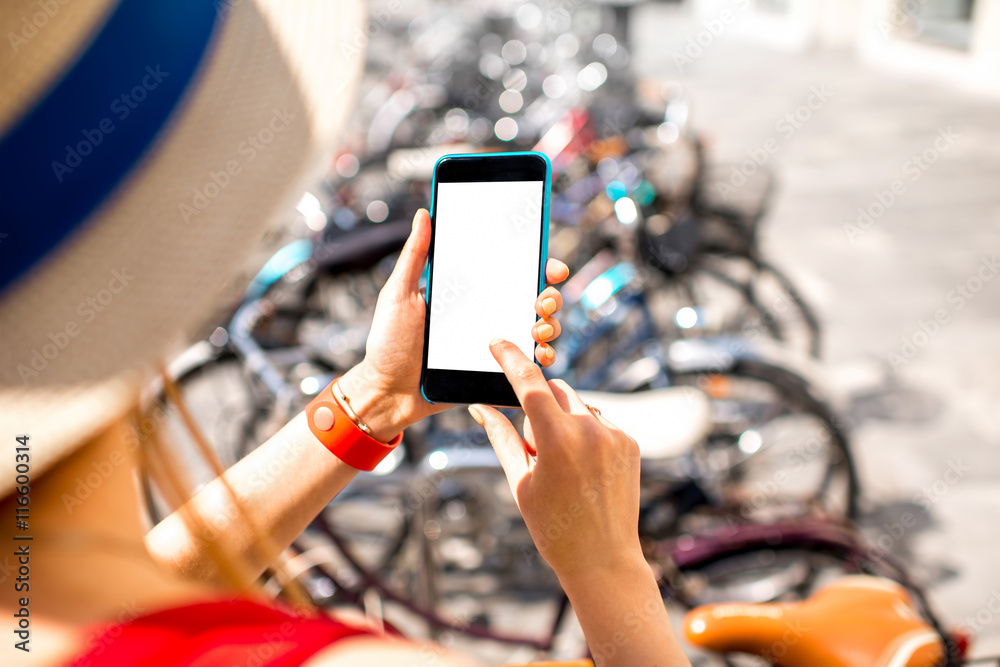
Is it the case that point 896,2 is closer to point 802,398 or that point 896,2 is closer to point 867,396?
point 867,396

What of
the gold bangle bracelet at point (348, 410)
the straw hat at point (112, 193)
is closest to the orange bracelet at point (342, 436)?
the gold bangle bracelet at point (348, 410)

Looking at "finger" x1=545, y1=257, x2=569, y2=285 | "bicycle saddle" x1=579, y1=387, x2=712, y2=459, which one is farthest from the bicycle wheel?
"finger" x1=545, y1=257, x2=569, y2=285

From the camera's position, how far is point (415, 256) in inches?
39.9

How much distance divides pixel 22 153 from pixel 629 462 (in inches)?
25.7

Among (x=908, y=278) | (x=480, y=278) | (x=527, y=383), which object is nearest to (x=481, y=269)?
(x=480, y=278)

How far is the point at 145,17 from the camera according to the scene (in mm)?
622

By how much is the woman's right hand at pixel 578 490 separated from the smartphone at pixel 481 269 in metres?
0.22

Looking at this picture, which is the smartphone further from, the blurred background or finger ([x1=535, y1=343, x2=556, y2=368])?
the blurred background

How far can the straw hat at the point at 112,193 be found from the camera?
577 mm

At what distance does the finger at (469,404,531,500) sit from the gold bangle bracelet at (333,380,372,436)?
0.16 metres

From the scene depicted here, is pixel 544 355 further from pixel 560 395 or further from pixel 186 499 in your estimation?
pixel 186 499

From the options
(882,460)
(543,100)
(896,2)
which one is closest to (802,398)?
(882,460)

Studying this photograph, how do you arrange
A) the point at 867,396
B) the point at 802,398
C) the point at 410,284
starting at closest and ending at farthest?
1. the point at 410,284
2. the point at 802,398
3. the point at 867,396

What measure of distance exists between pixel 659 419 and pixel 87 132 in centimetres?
162
